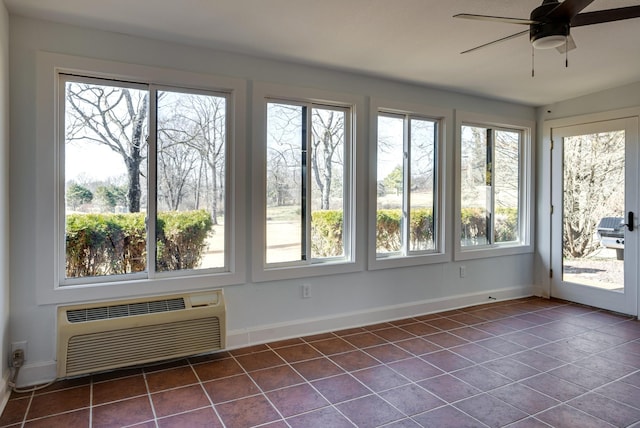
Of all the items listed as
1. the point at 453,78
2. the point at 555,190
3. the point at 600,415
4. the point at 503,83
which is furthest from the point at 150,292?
the point at 555,190

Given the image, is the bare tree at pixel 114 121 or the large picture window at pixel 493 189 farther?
the large picture window at pixel 493 189

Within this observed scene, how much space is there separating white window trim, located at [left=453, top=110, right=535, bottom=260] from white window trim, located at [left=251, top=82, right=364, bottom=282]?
1334mm

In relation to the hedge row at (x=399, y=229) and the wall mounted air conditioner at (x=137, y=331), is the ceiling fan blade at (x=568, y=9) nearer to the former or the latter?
the hedge row at (x=399, y=229)

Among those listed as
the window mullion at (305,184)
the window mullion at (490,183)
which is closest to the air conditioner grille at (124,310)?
the window mullion at (305,184)

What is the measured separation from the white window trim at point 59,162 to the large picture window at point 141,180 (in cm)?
8

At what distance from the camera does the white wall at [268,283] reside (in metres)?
2.70

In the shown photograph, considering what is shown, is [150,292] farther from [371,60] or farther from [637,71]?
[637,71]

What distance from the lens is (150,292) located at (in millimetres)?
3102

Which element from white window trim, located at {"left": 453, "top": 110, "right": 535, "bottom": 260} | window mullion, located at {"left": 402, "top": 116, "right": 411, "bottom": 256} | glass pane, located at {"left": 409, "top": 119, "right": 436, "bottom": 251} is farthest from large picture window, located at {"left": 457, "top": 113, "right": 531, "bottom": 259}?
window mullion, located at {"left": 402, "top": 116, "right": 411, "bottom": 256}

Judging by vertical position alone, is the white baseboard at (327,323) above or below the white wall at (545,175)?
below

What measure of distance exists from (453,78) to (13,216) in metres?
3.91

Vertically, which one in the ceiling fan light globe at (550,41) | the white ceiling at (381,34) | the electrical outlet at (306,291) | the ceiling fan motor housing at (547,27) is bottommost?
the electrical outlet at (306,291)

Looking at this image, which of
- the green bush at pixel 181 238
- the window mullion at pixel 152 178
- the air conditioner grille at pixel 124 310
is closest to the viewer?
the air conditioner grille at pixel 124 310

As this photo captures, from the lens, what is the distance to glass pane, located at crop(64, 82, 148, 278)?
2.94 metres
